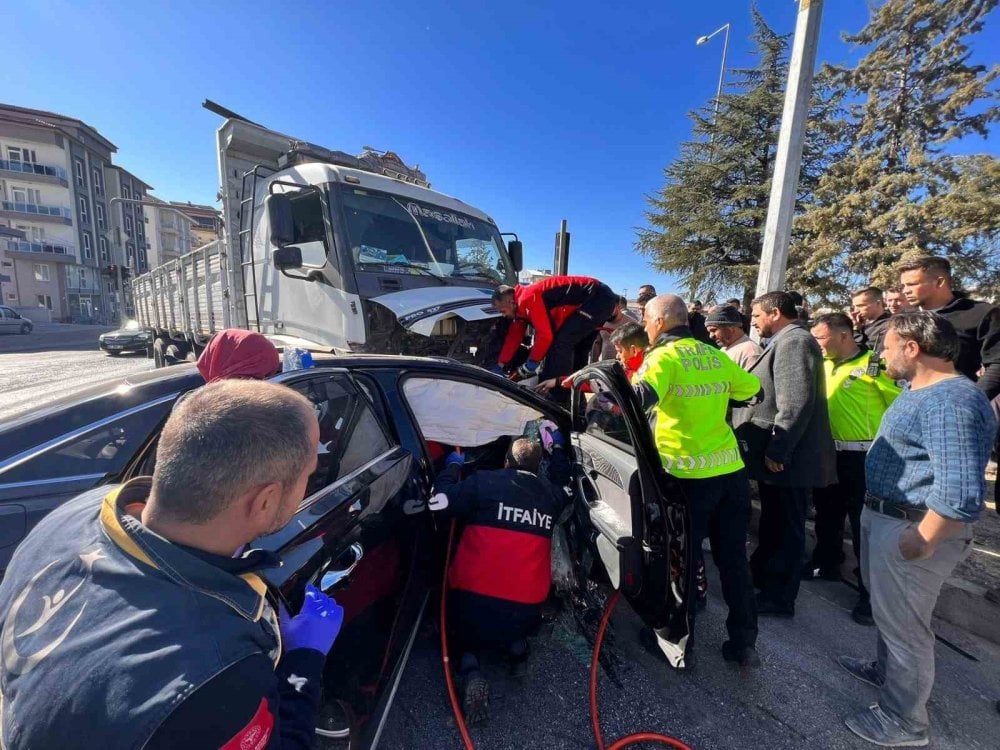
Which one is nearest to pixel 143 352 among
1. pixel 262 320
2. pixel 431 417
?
pixel 262 320

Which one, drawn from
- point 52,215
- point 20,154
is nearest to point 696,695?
point 52,215

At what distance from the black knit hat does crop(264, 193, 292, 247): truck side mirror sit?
342 cm

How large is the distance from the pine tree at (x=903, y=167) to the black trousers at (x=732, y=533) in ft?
39.7

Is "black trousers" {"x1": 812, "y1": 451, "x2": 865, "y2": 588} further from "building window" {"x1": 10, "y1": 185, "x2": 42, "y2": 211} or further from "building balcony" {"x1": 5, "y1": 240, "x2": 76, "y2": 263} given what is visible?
"building window" {"x1": 10, "y1": 185, "x2": 42, "y2": 211}

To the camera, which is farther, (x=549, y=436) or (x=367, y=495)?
(x=549, y=436)

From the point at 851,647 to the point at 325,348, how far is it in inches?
170

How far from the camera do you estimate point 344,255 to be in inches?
155

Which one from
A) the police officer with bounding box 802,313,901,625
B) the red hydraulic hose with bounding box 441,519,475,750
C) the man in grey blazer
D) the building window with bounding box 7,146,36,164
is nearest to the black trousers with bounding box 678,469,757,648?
the man in grey blazer

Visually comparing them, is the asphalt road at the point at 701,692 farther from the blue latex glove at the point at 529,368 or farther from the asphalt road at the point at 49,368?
the asphalt road at the point at 49,368

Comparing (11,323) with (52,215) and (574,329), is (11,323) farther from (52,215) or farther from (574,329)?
(574,329)

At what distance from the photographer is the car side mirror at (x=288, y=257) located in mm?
3951

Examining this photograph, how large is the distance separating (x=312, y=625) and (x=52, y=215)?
51317 millimetres

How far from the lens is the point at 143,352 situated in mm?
15055

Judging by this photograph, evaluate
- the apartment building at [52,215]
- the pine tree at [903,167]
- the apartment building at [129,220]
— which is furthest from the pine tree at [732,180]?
→ the apartment building at [129,220]
